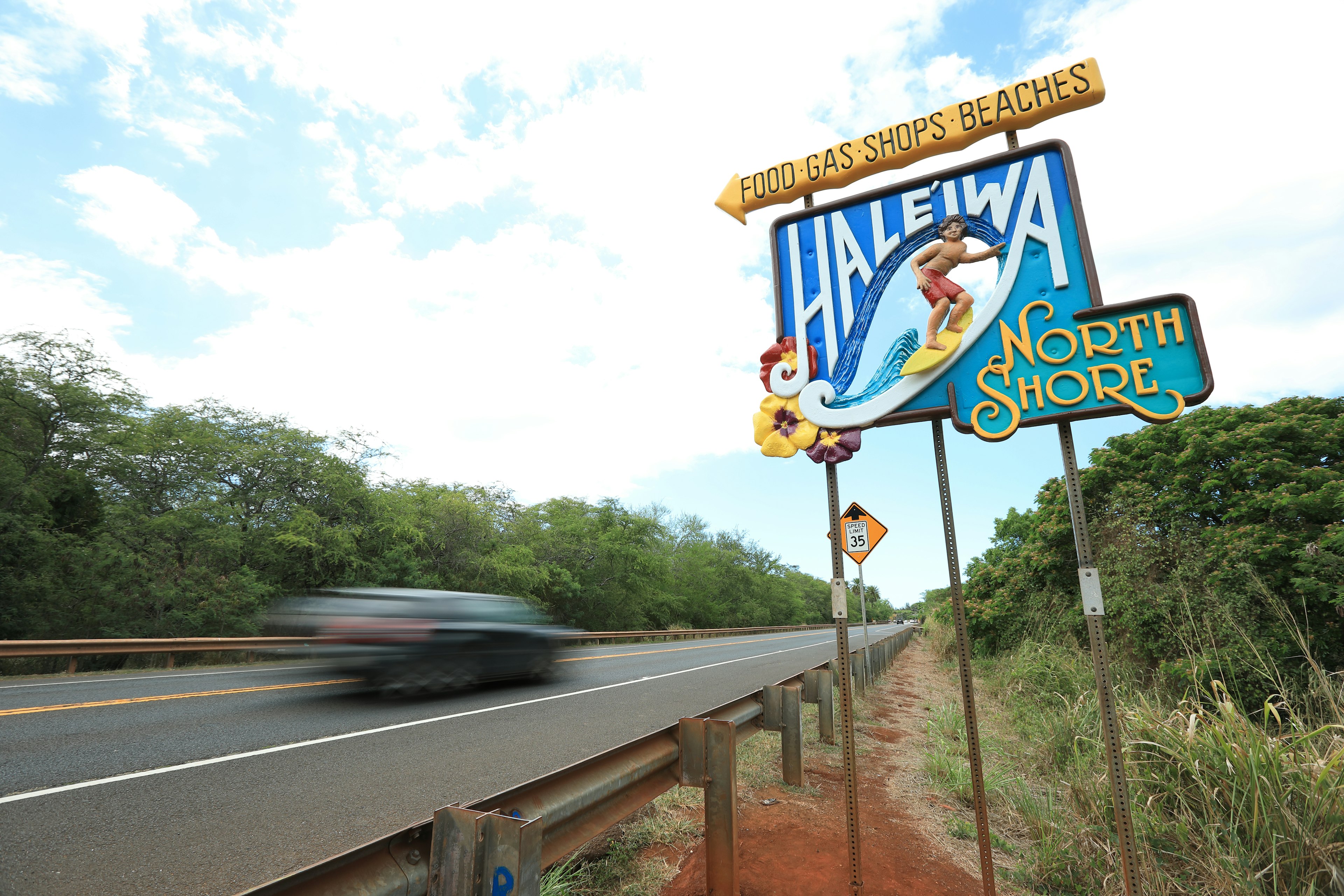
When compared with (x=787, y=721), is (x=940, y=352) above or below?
above

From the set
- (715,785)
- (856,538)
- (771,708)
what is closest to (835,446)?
(715,785)

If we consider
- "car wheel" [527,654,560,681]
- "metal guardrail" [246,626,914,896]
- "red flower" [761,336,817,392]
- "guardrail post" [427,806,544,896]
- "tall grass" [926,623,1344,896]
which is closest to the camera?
"metal guardrail" [246,626,914,896]

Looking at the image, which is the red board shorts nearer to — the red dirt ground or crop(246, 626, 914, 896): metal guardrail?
crop(246, 626, 914, 896): metal guardrail

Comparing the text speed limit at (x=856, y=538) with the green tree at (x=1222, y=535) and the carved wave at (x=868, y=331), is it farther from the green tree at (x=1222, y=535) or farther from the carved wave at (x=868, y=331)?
the carved wave at (x=868, y=331)

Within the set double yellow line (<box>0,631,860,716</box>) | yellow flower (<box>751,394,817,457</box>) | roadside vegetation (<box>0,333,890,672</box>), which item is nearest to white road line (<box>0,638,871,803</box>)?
double yellow line (<box>0,631,860,716</box>)

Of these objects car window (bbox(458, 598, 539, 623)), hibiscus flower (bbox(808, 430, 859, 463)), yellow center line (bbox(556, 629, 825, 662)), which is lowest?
yellow center line (bbox(556, 629, 825, 662))

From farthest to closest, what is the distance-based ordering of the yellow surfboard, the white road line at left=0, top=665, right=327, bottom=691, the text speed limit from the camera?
the text speed limit < the white road line at left=0, top=665, right=327, bottom=691 < the yellow surfboard

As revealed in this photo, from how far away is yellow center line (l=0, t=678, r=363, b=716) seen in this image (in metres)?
6.38

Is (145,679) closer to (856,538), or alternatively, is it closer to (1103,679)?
(856,538)

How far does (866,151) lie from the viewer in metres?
4.09

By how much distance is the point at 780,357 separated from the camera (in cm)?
412

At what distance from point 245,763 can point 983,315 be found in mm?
6209

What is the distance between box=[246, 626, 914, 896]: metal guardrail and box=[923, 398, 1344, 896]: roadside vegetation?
2.29 m

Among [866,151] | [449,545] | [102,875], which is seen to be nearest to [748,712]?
[102,875]
